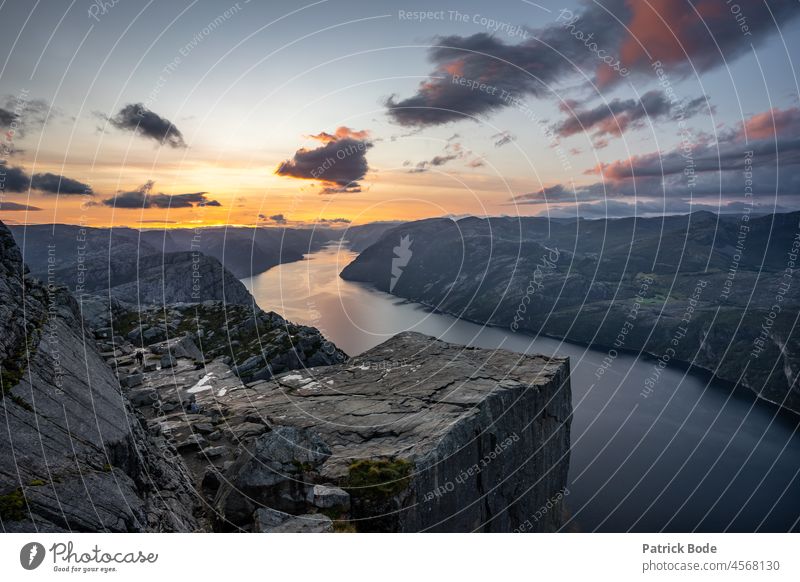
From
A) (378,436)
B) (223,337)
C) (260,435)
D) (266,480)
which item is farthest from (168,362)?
(266,480)

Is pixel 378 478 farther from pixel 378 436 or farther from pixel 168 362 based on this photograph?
pixel 168 362

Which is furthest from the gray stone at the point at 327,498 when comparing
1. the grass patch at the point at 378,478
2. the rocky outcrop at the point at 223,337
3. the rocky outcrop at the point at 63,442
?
the rocky outcrop at the point at 223,337

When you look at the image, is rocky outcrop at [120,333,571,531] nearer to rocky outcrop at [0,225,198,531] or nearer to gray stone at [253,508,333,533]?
gray stone at [253,508,333,533]

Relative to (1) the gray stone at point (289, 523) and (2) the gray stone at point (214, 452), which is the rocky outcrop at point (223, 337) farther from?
(1) the gray stone at point (289, 523)

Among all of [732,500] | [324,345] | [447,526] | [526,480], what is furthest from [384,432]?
[732,500]
